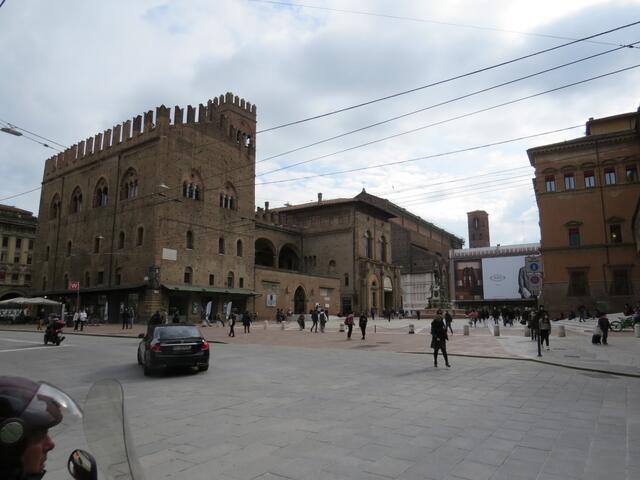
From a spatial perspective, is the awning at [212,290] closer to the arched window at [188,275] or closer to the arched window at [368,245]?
the arched window at [188,275]

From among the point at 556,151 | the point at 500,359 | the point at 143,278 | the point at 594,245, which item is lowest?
the point at 500,359

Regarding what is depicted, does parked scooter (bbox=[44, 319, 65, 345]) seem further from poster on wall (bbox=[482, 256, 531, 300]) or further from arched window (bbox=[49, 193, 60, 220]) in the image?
poster on wall (bbox=[482, 256, 531, 300])

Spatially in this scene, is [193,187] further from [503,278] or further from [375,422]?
[503,278]

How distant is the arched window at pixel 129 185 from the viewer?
41.4 m

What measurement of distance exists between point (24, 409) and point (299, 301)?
50668mm

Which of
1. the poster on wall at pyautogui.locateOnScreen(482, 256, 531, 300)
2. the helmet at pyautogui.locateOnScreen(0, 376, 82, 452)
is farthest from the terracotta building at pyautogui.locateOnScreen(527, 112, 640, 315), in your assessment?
the helmet at pyautogui.locateOnScreen(0, 376, 82, 452)

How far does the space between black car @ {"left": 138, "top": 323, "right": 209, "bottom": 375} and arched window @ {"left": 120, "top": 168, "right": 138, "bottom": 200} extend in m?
32.0

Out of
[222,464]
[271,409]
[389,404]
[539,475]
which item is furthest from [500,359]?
[222,464]

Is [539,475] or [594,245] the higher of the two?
[594,245]

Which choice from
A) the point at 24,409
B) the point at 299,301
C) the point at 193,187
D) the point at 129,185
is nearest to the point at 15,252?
the point at 129,185

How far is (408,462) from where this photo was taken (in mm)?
4945

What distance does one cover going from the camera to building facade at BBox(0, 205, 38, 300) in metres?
64.9

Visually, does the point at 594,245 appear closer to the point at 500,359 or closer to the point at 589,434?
the point at 500,359

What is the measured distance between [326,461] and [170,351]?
7614 millimetres
